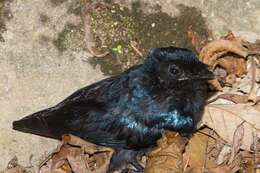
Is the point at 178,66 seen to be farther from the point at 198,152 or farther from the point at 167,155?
the point at 198,152

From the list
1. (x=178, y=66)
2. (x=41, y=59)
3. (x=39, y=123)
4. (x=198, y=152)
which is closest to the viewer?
(x=178, y=66)

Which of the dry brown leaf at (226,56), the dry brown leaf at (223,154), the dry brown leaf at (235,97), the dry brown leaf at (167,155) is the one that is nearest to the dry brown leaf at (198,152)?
the dry brown leaf at (223,154)

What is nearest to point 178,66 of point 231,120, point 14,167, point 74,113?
point 231,120

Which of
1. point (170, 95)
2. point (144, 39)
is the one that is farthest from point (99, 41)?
point (170, 95)

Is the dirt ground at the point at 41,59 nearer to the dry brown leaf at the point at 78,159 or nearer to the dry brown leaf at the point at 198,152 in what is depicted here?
the dry brown leaf at the point at 78,159

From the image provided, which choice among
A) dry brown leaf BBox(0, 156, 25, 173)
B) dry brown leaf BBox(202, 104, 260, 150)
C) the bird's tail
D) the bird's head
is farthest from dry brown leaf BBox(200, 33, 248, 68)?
dry brown leaf BBox(0, 156, 25, 173)

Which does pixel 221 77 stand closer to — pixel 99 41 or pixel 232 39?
pixel 232 39

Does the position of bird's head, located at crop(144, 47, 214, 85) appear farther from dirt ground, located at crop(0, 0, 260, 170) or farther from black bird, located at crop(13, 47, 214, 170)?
dirt ground, located at crop(0, 0, 260, 170)
